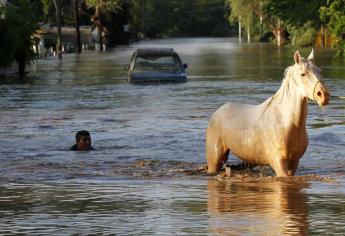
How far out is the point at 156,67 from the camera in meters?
44.5

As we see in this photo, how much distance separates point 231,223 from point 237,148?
4219 mm

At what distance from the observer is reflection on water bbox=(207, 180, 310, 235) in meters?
10.5

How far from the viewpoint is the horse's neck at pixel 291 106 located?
46.8ft

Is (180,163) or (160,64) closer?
(180,163)

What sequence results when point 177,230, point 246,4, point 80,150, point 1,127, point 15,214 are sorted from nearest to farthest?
point 177,230
point 15,214
point 80,150
point 1,127
point 246,4

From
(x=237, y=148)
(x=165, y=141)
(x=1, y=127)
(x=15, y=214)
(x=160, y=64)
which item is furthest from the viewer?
(x=160, y=64)

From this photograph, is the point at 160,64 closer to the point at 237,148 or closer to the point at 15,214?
the point at 237,148

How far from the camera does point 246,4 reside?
136m

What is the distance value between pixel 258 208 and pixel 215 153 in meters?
3.71

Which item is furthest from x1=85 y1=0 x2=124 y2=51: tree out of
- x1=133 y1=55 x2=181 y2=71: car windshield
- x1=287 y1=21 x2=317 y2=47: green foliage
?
x1=133 y1=55 x2=181 y2=71: car windshield

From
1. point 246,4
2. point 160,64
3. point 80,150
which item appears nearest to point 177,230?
point 80,150

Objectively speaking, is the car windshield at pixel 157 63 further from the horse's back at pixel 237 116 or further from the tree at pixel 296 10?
Result: the tree at pixel 296 10

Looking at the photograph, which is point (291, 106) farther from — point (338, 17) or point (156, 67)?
point (338, 17)

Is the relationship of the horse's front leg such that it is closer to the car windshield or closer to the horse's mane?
the horse's mane
